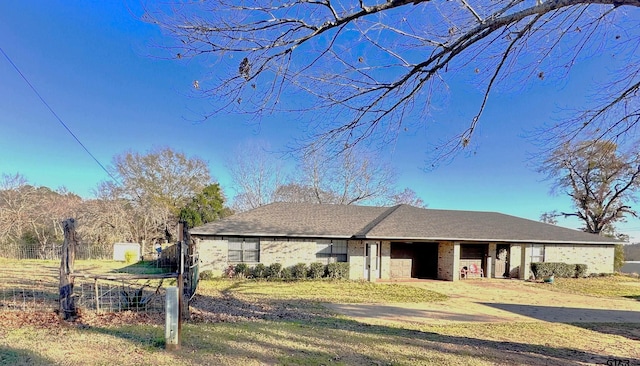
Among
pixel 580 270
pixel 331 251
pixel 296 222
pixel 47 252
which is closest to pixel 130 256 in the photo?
pixel 47 252

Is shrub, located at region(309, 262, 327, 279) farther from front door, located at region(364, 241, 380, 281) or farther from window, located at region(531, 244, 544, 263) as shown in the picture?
window, located at region(531, 244, 544, 263)

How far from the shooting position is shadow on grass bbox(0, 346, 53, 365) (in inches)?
165

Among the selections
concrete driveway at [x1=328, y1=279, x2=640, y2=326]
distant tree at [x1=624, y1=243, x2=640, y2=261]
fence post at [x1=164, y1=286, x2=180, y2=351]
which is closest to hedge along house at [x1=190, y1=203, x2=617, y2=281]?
concrete driveway at [x1=328, y1=279, x2=640, y2=326]

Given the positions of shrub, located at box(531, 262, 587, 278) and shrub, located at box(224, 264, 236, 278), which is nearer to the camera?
shrub, located at box(224, 264, 236, 278)

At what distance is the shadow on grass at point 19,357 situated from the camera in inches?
165

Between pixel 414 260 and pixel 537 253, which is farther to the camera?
pixel 537 253

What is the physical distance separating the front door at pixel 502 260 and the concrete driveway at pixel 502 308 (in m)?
4.16

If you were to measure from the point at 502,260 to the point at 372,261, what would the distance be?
8.13 meters

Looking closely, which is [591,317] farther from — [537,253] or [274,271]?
[274,271]

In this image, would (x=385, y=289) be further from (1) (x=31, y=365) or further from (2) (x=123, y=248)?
(2) (x=123, y=248)

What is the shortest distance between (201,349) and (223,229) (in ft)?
36.8

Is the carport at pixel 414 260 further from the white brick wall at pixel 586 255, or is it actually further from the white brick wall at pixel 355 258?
the white brick wall at pixel 586 255

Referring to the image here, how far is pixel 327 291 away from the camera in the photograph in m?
13.1

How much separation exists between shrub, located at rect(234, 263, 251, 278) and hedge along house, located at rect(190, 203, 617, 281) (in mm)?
293
